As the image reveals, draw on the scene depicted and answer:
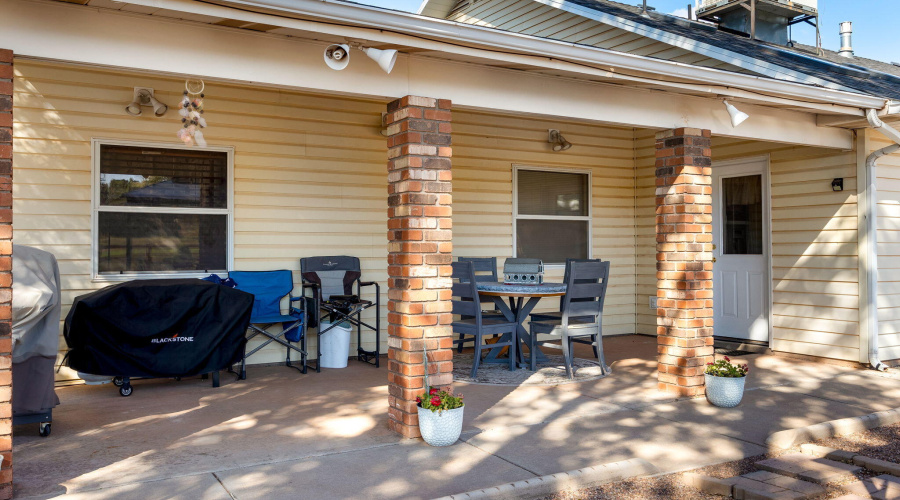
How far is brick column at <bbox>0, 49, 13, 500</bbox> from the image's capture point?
9.68 feet

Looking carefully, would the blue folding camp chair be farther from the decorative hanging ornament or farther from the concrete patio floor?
the decorative hanging ornament

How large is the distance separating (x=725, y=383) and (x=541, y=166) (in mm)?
3593

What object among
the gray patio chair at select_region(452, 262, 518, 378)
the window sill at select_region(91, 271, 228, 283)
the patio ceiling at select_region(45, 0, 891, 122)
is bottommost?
the gray patio chair at select_region(452, 262, 518, 378)

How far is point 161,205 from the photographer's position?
5754 millimetres

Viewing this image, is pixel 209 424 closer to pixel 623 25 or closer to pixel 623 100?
pixel 623 100

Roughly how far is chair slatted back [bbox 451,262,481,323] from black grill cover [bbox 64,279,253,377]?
1644 mm

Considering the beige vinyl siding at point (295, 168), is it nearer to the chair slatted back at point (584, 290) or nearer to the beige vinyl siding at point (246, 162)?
the beige vinyl siding at point (246, 162)

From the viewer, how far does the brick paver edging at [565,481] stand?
3.04 meters

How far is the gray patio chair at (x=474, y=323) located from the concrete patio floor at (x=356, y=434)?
44 centimetres

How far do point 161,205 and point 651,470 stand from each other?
4.32 meters

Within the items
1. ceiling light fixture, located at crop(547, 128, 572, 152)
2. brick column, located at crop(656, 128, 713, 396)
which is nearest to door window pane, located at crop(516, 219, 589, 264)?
ceiling light fixture, located at crop(547, 128, 572, 152)

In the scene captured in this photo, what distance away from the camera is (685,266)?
5008 mm

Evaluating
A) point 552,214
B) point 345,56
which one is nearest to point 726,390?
point 345,56

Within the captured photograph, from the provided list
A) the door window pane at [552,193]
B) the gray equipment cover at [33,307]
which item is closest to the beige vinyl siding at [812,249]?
the door window pane at [552,193]
